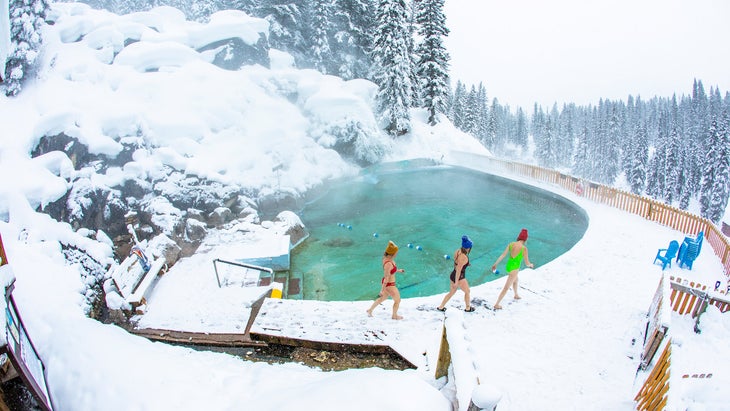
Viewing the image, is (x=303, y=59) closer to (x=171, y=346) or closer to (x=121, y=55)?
(x=121, y=55)

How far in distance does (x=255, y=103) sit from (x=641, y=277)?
2133 cm

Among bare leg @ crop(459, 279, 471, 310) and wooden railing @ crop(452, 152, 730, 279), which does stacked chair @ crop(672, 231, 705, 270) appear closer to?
wooden railing @ crop(452, 152, 730, 279)

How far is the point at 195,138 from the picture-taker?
18047mm

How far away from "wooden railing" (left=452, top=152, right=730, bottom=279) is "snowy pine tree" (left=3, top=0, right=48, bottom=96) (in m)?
26.7

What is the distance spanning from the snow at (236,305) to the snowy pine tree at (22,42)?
59 centimetres

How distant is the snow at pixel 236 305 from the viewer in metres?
4.54

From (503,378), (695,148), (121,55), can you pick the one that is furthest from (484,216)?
(695,148)

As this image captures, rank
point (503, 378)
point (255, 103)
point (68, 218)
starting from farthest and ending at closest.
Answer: point (255, 103), point (68, 218), point (503, 378)

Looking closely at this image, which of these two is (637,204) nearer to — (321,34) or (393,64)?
(393,64)

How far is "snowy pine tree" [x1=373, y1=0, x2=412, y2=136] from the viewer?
29.0 meters

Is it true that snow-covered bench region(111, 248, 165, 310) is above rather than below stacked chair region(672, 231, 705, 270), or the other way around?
below

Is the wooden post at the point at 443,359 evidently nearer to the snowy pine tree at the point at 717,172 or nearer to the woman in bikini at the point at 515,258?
the woman in bikini at the point at 515,258

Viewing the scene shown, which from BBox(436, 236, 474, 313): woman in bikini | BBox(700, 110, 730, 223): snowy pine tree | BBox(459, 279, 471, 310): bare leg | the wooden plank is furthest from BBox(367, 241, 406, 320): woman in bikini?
BBox(700, 110, 730, 223): snowy pine tree

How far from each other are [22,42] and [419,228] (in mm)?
20476
